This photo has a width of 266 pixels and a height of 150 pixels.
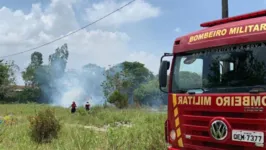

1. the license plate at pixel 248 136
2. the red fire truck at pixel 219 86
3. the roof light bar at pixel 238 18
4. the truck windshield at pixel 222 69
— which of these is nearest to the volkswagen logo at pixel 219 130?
the red fire truck at pixel 219 86

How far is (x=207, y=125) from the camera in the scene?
15.8ft

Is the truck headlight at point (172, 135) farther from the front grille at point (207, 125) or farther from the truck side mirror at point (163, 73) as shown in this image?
the truck side mirror at point (163, 73)

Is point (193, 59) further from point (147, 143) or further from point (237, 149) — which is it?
point (147, 143)

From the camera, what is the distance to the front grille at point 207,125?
4316 mm

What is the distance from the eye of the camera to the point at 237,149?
14.8 ft

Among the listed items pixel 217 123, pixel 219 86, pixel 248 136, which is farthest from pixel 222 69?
pixel 248 136

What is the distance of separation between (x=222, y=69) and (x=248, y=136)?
1.07 m

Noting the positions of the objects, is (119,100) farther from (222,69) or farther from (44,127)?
(222,69)

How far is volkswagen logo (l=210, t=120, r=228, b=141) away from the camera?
459 centimetres

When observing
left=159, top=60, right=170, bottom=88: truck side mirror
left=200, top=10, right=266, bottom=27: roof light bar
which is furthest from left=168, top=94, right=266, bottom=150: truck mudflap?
left=200, top=10, right=266, bottom=27: roof light bar

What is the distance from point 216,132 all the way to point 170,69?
148 centimetres

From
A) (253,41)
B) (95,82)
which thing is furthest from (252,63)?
(95,82)

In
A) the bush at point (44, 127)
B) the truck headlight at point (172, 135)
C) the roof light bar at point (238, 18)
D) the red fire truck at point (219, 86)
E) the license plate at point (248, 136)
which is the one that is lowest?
the bush at point (44, 127)

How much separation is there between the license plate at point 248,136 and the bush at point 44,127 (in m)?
7.87
